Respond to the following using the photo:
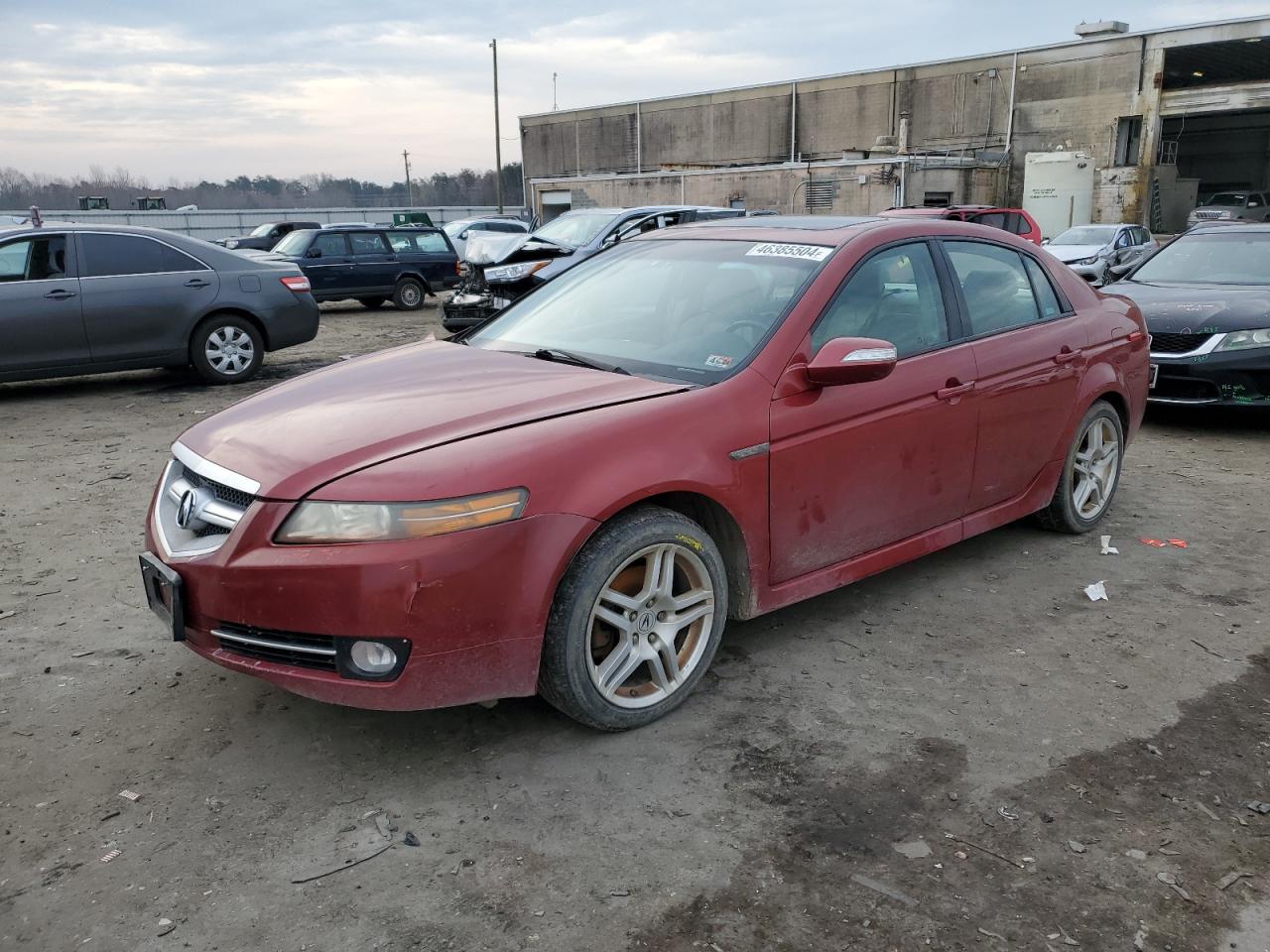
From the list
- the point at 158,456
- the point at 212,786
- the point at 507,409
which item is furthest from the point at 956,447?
the point at 158,456

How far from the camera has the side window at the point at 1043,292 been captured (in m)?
4.77

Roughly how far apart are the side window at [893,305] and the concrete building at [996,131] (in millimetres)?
29435

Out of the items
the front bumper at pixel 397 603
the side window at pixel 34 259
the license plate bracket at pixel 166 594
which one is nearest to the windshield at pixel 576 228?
the side window at pixel 34 259

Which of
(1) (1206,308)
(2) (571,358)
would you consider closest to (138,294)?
(2) (571,358)

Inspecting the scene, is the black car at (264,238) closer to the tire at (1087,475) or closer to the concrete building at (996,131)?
the concrete building at (996,131)

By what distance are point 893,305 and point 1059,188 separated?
34798 mm

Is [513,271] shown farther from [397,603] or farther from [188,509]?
[397,603]

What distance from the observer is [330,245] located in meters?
17.3

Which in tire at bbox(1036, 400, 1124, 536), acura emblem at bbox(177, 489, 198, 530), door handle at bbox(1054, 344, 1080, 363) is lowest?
tire at bbox(1036, 400, 1124, 536)

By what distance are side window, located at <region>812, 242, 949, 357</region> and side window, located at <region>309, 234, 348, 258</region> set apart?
14.8 metres

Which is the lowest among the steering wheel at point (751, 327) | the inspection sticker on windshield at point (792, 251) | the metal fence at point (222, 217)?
the steering wheel at point (751, 327)

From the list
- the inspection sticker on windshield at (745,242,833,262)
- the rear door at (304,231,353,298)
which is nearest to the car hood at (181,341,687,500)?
the inspection sticker on windshield at (745,242,833,262)

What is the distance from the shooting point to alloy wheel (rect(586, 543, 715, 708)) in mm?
3135

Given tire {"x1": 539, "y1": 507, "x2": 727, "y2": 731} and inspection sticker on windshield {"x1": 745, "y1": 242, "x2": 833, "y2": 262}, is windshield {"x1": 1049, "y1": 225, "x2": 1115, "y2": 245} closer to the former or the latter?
inspection sticker on windshield {"x1": 745, "y1": 242, "x2": 833, "y2": 262}
